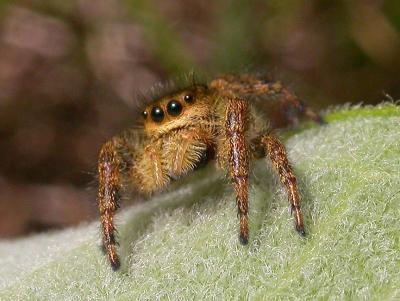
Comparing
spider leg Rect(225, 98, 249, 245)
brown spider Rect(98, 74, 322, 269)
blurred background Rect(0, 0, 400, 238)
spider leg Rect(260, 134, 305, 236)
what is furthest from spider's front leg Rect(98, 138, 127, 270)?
blurred background Rect(0, 0, 400, 238)

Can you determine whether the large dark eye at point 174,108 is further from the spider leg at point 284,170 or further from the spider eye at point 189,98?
the spider leg at point 284,170

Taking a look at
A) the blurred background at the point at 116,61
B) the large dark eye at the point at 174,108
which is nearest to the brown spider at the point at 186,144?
the large dark eye at the point at 174,108

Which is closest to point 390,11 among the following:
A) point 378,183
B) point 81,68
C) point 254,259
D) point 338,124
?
point 338,124

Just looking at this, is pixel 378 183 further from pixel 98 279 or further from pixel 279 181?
pixel 98 279

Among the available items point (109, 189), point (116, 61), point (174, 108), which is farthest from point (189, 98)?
point (116, 61)

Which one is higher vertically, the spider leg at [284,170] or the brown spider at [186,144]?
the spider leg at [284,170]

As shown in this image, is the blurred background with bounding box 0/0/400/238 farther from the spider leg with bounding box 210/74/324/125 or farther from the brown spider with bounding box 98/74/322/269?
the brown spider with bounding box 98/74/322/269

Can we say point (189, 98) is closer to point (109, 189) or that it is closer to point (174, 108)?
point (174, 108)
